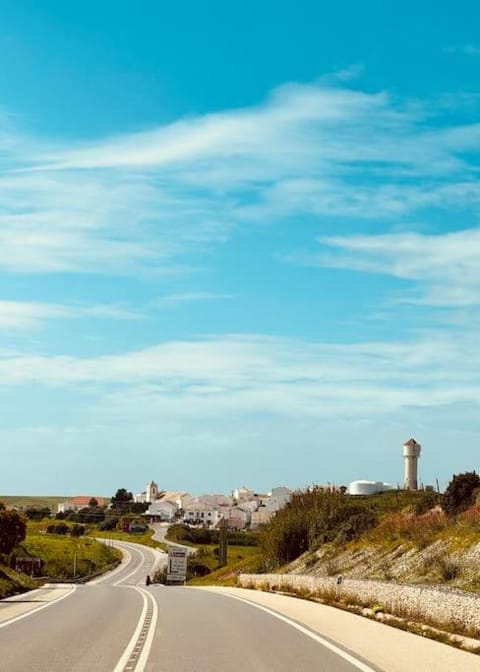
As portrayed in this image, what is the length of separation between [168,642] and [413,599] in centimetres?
752

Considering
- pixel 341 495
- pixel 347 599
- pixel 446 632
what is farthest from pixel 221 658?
pixel 341 495

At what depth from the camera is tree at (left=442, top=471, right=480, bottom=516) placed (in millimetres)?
44156

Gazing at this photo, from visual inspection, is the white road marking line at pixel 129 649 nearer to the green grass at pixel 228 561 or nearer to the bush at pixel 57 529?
the green grass at pixel 228 561

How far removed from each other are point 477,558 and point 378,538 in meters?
14.4

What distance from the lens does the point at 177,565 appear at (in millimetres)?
81375

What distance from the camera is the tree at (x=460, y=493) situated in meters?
44.2

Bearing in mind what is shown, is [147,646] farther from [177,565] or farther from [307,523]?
[177,565]

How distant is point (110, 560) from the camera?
5315 inches

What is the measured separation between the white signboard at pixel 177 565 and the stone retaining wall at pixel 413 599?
45443mm

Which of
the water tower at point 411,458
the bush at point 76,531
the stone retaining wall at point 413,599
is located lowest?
the stone retaining wall at point 413,599

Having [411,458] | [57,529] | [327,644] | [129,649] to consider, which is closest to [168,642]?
[129,649]

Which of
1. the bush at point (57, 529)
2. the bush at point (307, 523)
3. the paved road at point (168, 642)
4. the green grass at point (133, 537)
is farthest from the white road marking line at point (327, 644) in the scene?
the bush at point (57, 529)

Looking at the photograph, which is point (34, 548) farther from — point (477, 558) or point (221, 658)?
point (221, 658)

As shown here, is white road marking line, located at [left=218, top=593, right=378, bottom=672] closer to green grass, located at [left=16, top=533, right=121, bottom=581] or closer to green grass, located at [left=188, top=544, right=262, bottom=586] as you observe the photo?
green grass, located at [left=188, top=544, right=262, bottom=586]
